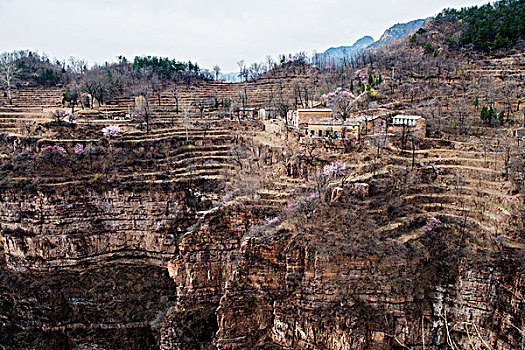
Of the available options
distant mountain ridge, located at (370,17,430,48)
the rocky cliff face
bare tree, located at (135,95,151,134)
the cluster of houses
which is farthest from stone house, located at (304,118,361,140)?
distant mountain ridge, located at (370,17,430,48)

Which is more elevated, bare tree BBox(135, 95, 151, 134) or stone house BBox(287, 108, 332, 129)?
bare tree BBox(135, 95, 151, 134)

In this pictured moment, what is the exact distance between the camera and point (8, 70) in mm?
54750

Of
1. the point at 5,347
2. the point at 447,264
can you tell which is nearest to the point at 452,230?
the point at 447,264

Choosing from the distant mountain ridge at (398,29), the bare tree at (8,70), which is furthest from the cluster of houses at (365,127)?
the distant mountain ridge at (398,29)

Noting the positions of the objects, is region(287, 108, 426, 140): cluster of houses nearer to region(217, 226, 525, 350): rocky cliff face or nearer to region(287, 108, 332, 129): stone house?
region(287, 108, 332, 129): stone house

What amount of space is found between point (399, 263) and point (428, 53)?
4088 centimetres

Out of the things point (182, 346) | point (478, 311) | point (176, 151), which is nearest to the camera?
point (478, 311)

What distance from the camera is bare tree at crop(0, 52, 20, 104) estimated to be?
55.6 m

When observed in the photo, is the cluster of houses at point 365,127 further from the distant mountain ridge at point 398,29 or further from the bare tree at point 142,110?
the distant mountain ridge at point 398,29

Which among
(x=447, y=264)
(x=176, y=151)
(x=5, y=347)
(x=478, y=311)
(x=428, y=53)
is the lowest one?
(x=5, y=347)

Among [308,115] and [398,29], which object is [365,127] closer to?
[308,115]

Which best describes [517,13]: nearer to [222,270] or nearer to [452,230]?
[452,230]

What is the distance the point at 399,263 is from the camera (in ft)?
62.0

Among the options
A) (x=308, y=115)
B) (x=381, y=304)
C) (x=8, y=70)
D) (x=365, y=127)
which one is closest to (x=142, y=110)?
(x=308, y=115)
